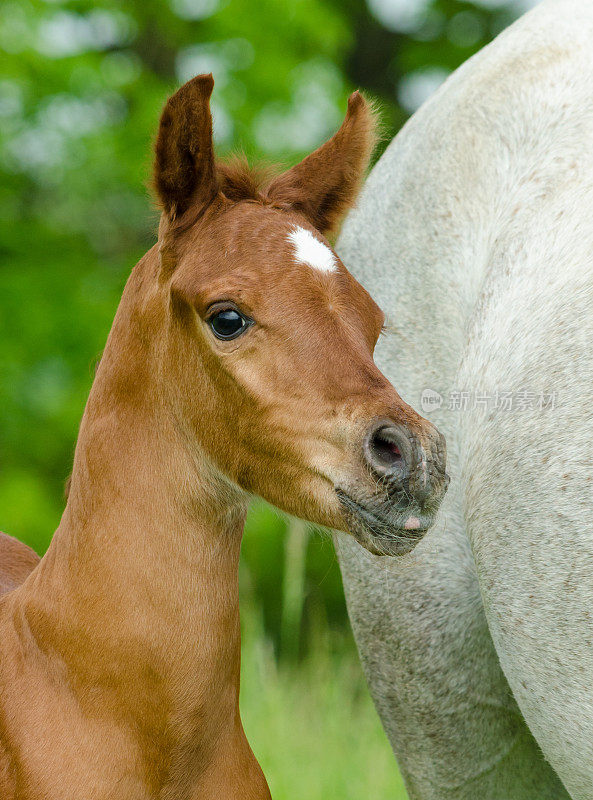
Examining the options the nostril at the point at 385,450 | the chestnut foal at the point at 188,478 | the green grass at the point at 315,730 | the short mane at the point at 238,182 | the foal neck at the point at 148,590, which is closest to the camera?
the nostril at the point at 385,450

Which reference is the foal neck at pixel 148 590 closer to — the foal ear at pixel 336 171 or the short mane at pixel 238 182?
the short mane at pixel 238 182

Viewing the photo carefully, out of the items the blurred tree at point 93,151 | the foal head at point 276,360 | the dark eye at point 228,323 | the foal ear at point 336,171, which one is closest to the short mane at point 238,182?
the foal head at point 276,360

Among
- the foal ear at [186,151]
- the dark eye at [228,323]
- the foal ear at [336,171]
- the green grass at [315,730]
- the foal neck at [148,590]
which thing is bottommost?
the green grass at [315,730]

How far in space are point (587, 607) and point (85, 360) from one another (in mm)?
5623

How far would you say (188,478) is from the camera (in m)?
2.29

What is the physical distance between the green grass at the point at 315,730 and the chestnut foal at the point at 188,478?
1.97 metres

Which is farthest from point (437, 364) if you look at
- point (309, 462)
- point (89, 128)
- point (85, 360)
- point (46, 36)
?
point (46, 36)

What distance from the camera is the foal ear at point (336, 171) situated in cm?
251

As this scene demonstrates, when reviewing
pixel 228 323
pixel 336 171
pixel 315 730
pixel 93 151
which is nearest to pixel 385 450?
pixel 228 323

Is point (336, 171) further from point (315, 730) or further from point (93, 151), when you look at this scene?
point (93, 151)

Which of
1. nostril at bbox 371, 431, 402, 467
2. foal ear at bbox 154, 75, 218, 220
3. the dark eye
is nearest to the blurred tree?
foal ear at bbox 154, 75, 218, 220

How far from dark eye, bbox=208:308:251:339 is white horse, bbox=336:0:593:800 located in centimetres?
67

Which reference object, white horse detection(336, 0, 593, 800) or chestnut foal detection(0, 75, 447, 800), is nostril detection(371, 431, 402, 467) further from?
white horse detection(336, 0, 593, 800)

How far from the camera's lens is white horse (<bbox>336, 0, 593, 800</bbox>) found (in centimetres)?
213
